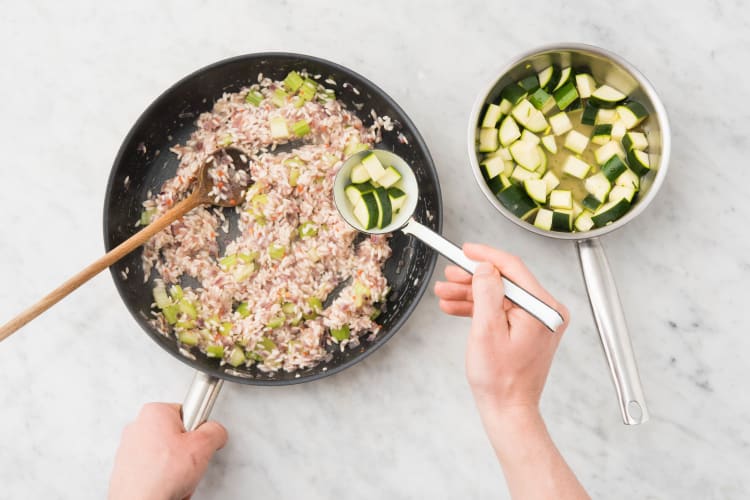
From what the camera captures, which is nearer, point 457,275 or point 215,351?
point 457,275

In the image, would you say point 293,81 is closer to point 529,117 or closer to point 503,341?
point 529,117

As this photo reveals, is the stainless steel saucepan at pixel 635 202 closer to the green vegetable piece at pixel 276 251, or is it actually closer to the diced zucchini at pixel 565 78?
the diced zucchini at pixel 565 78

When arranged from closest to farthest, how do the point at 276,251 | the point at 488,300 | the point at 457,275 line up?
the point at 488,300 → the point at 457,275 → the point at 276,251

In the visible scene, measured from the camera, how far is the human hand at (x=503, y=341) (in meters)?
1.54

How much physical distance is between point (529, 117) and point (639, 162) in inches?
14.7

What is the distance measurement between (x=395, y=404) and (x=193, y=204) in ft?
3.15

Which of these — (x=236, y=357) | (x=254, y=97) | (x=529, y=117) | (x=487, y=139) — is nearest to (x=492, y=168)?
(x=487, y=139)

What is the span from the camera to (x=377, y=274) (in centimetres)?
205

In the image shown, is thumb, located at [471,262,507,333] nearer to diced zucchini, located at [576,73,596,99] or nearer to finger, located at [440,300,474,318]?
finger, located at [440,300,474,318]

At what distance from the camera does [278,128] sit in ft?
6.73

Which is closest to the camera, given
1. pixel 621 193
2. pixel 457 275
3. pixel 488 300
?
pixel 488 300

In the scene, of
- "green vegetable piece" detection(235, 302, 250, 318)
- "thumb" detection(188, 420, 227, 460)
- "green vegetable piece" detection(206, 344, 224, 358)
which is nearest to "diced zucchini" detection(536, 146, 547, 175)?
"green vegetable piece" detection(235, 302, 250, 318)

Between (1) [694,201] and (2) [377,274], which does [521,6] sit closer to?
(1) [694,201]

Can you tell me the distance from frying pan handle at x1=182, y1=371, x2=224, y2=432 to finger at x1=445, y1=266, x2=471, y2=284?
804 mm
